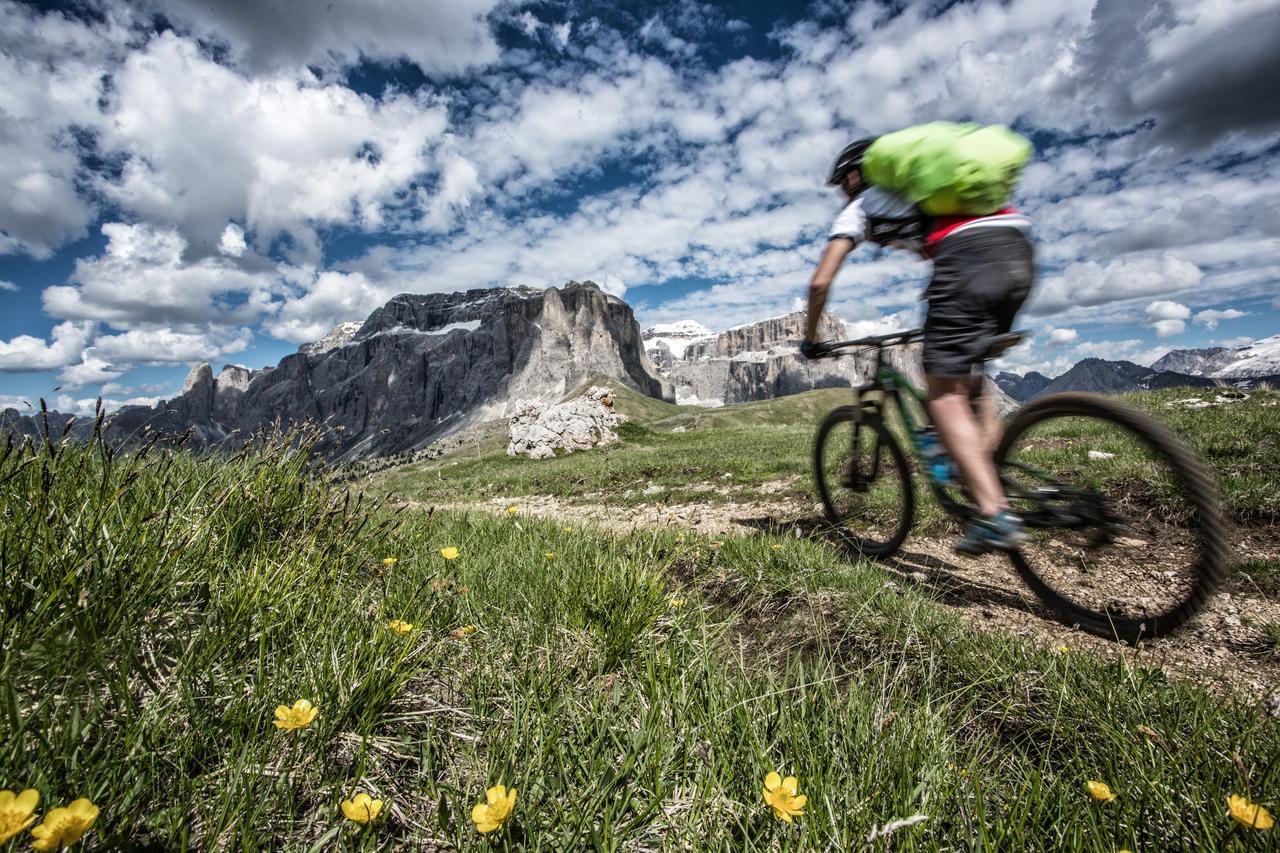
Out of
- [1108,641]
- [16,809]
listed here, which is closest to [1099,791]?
[1108,641]

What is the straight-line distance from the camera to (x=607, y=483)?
13.4m

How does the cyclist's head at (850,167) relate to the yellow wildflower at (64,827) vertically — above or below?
above

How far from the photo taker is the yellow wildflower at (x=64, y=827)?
41.5 inches

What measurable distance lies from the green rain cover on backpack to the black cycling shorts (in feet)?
0.76

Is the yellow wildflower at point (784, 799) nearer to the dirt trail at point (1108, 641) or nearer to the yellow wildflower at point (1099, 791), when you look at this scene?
the yellow wildflower at point (1099, 791)

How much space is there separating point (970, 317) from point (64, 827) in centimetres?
463

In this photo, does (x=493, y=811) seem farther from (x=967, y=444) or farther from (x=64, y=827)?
(x=967, y=444)

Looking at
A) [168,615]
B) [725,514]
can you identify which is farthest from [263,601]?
[725,514]

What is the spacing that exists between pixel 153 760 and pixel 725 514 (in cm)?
749

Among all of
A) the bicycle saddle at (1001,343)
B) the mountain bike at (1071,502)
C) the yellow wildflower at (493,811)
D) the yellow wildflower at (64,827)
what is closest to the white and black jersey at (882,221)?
the mountain bike at (1071,502)

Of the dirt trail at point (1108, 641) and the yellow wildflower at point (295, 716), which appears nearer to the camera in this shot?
the yellow wildflower at point (295, 716)

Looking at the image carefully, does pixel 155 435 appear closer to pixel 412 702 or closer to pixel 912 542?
pixel 412 702

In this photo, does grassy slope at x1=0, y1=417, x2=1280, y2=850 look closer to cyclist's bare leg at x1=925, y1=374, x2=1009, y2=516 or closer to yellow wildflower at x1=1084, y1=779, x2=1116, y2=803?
yellow wildflower at x1=1084, y1=779, x2=1116, y2=803

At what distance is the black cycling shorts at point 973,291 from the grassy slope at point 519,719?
191cm
